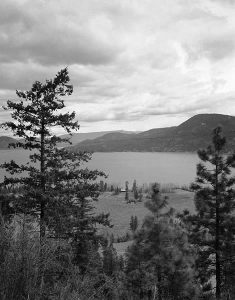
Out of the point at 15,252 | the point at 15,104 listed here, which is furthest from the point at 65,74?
the point at 15,252

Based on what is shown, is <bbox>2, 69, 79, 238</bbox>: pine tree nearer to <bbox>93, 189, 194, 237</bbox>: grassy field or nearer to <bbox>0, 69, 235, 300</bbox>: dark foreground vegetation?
<bbox>0, 69, 235, 300</bbox>: dark foreground vegetation

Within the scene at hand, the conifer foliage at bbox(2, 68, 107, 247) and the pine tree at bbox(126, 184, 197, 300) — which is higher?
the conifer foliage at bbox(2, 68, 107, 247)

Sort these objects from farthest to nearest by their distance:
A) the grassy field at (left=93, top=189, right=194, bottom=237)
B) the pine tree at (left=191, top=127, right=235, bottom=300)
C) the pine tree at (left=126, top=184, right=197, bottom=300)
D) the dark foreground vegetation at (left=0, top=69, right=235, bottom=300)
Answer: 1. the grassy field at (left=93, top=189, right=194, bottom=237)
2. the pine tree at (left=191, top=127, right=235, bottom=300)
3. the pine tree at (left=126, top=184, right=197, bottom=300)
4. the dark foreground vegetation at (left=0, top=69, right=235, bottom=300)

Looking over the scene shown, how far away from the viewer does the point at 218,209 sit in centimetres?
2297

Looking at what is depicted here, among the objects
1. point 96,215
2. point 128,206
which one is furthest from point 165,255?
point 128,206

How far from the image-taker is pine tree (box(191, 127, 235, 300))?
22.5 metres

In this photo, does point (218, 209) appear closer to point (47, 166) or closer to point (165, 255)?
point (165, 255)

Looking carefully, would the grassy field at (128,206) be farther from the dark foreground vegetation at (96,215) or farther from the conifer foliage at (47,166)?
the conifer foliage at (47,166)

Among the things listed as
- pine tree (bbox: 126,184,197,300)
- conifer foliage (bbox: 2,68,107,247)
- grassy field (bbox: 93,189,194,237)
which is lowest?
grassy field (bbox: 93,189,194,237)

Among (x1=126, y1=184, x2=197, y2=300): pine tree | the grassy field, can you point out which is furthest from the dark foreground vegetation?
the grassy field

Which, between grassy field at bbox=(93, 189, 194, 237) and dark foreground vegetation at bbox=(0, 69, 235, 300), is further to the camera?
grassy field at bbox=(93, 189, 194, 237)

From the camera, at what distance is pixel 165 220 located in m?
21.2

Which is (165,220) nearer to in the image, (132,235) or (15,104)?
(132,235)

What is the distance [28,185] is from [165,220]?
9023 mm
